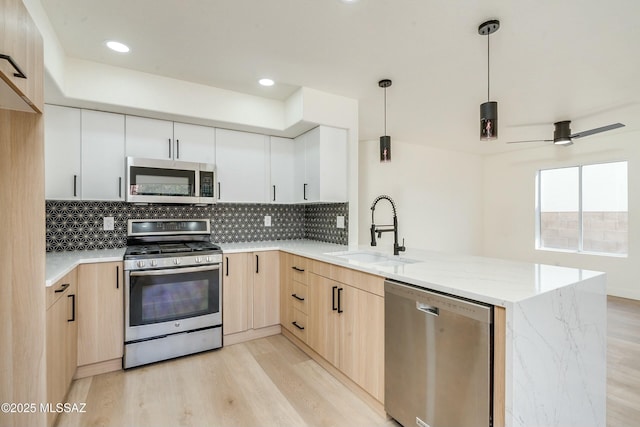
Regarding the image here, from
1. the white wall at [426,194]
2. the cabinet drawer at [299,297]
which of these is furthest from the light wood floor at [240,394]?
the white wall at [426,194]

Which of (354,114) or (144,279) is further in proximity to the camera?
(354,114)

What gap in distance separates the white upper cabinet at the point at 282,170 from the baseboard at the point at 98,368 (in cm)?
198

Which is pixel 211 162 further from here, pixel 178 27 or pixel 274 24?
pixel 274 24

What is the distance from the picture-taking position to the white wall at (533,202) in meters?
4.38

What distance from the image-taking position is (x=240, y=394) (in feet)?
6.86

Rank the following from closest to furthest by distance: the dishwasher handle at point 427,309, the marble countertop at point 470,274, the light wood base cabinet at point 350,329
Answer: the marble countertop at point 470,274
the dishwasher handle at point 427,309
the light wood base cabinet at point 350,329

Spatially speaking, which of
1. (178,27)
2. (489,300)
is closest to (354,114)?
(178,27)

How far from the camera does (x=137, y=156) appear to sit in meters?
2.73

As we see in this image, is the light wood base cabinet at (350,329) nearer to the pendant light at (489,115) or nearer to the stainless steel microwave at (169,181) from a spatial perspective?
the pendant light at (489,115)

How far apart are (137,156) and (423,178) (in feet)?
14.5

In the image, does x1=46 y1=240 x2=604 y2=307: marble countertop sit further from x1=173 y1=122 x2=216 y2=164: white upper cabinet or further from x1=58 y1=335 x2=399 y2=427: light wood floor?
x1=173 y1=122 x2=216 y2=164: white upper cabinet

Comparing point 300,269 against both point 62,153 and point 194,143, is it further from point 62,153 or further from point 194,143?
point 62,153

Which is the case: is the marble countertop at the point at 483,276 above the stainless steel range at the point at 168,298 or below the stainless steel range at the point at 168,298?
above

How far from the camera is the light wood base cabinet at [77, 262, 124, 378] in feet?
7.46
